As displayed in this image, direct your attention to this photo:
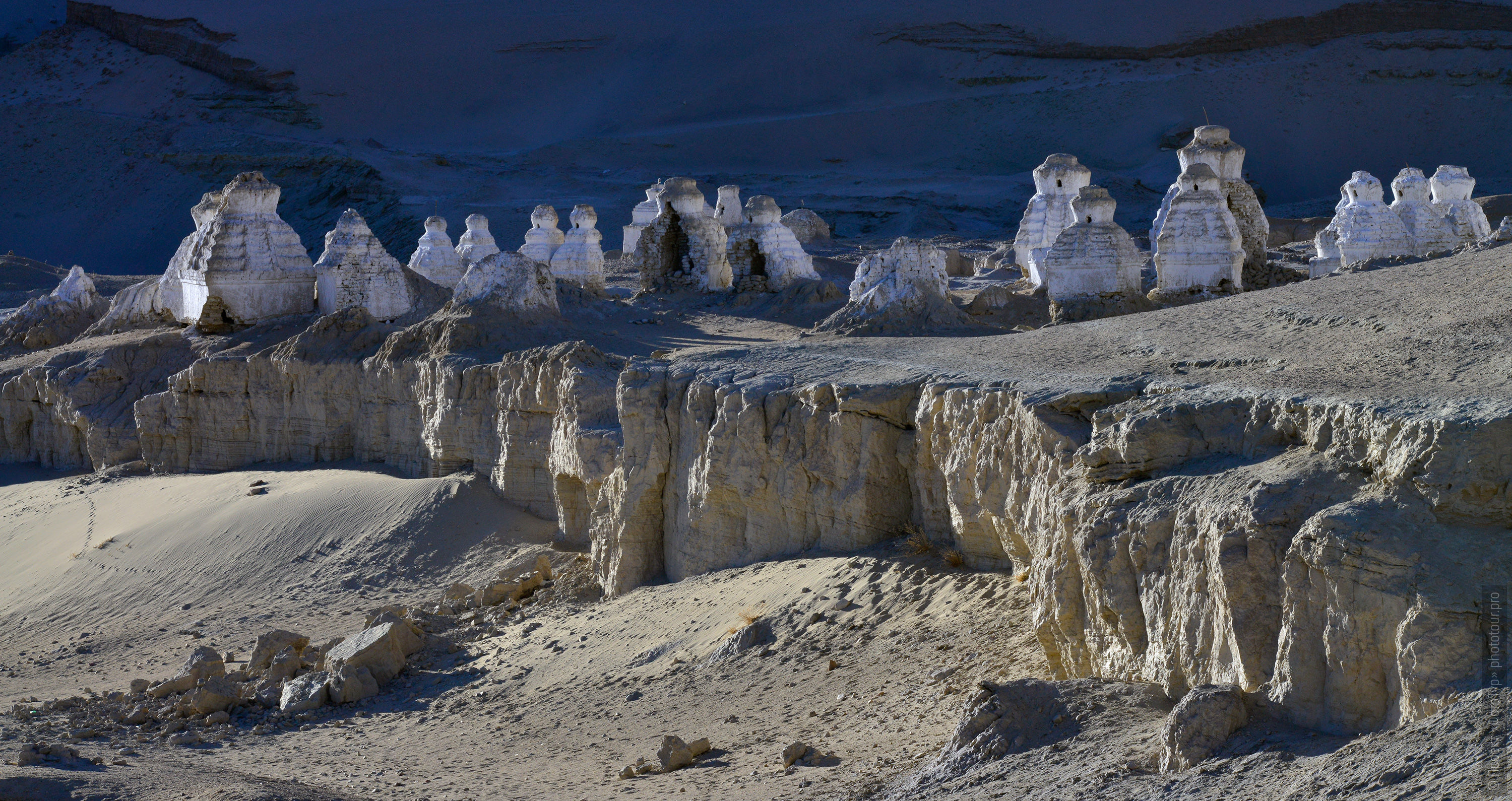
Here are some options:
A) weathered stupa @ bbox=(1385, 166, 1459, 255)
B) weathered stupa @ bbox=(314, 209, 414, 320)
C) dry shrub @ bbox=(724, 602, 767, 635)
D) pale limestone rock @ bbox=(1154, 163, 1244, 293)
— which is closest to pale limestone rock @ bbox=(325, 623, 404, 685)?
dry shrub @ bbox=(724, 602, 767, 635)

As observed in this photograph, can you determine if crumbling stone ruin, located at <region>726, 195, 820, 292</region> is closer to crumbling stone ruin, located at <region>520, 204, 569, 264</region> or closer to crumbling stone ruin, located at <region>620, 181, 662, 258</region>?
crumbling stone ruin, located at <region>520, 204, 569, 264</region>

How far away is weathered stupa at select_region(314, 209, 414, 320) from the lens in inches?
720

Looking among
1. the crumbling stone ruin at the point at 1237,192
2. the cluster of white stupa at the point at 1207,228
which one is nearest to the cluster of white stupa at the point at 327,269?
the cluster of white stupa at the point at 1207,228

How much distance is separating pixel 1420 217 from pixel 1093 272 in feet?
20.6

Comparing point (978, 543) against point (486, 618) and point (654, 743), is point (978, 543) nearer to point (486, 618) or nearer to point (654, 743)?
point (654, 743)

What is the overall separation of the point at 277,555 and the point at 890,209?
91.8 ft

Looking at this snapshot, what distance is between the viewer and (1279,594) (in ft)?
17.0

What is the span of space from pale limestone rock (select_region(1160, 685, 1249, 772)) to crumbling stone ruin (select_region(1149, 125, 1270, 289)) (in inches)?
600

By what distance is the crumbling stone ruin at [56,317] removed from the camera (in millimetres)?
21953

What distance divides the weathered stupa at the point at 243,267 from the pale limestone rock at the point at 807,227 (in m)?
16.2

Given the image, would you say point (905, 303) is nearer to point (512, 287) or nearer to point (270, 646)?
point (512, 287)

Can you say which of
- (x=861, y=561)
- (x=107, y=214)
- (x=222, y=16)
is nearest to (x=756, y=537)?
(x=861, y=561)

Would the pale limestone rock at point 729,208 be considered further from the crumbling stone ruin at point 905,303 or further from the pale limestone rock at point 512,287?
the pale limestone rock at point 512,287

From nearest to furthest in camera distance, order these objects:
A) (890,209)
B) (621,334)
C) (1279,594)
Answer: (1279,594)
(621,334)
(890,209)
